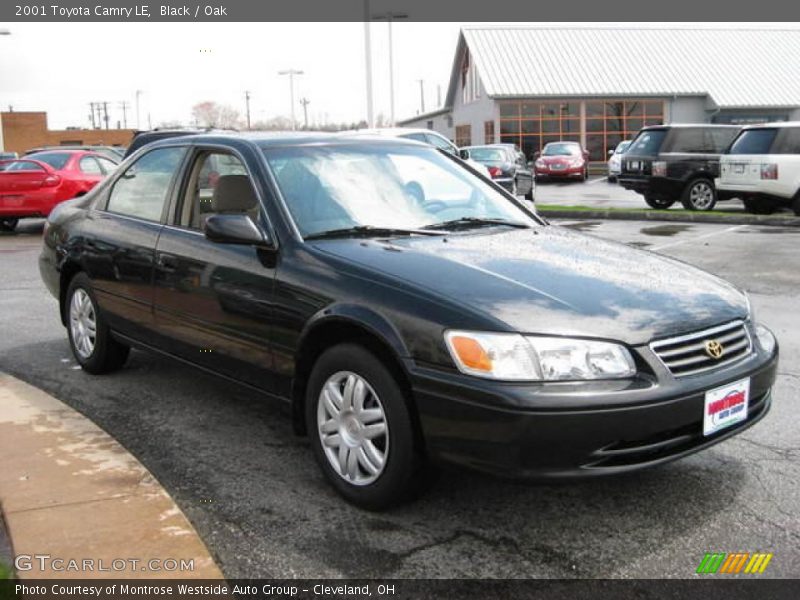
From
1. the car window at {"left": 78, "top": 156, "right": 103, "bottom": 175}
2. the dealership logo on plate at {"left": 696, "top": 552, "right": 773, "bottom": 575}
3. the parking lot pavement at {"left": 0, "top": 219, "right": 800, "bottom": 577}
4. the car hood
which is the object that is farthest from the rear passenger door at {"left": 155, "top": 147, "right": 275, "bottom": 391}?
the car window at {"left": 78, "top": 156, "right": 103, "bottom": 175}

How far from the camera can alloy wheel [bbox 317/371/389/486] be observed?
3416mm

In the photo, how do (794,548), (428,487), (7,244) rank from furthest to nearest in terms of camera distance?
(7,244), (428,487), (794,548)

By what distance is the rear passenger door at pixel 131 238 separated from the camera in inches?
193

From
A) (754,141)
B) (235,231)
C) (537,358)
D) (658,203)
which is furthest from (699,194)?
(537,358)

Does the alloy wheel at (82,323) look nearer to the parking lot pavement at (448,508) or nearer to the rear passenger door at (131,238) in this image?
the rear passenger door at (131,238)

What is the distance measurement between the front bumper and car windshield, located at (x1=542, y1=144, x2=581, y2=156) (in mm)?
30017

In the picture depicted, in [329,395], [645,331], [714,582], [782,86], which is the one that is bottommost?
→ [714,582]

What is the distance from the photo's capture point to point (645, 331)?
10.4 ft

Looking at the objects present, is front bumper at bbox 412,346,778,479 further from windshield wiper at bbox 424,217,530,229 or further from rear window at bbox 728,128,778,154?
rear window at bbox 728,128,778,154

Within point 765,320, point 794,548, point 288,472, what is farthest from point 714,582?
point 765,320

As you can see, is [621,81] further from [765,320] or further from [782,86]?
[765,320]

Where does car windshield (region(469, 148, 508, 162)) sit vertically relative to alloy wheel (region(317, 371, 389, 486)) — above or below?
above

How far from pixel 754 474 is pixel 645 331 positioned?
1.18m

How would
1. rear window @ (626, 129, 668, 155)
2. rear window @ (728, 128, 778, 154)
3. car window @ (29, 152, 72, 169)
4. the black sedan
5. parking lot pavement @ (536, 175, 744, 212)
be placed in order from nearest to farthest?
rear window @ (728, 128, 778, 154) < car window @ (29, 152, 72, 169) < rear window @ (626, 129, 668, 155) < the black sedan < parking lot pavement @ (536, 175, 744, 212)
